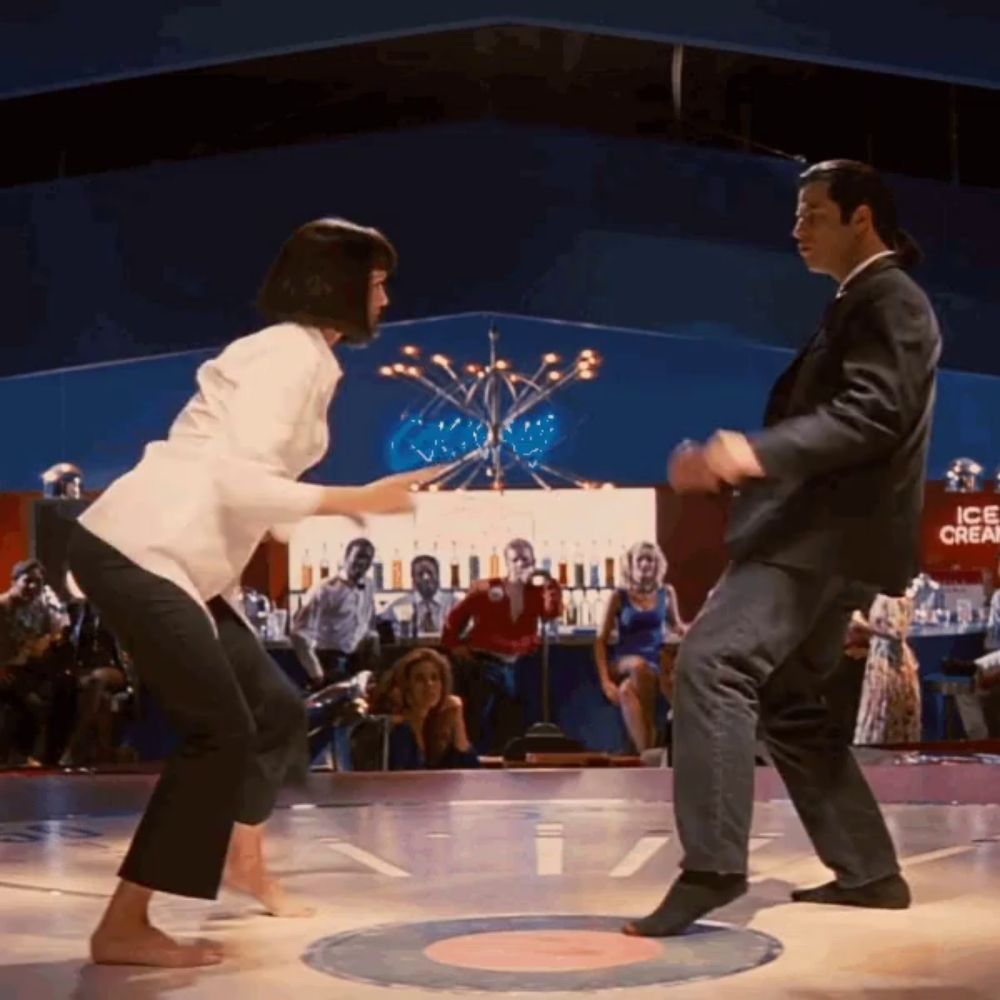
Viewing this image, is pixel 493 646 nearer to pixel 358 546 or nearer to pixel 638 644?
pixel 638 644

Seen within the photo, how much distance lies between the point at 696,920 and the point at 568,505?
1227cm

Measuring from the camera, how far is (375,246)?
3.00 m

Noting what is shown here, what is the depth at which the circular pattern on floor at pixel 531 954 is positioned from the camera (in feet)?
8.03

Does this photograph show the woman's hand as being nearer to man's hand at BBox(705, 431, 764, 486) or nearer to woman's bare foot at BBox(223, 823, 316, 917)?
man's hand at BBox(705, 431, 764, 486)

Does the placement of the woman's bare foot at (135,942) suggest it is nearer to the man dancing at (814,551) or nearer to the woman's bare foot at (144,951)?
the woman's bare foot at (144,951)

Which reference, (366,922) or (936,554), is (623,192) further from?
(366,922)

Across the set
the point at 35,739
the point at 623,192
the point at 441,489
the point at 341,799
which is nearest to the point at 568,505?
the point at 441,489

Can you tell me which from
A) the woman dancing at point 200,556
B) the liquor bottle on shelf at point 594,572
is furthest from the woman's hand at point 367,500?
the liquor bottle on shelf at point 594,572

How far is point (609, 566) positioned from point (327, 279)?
12.1 meters

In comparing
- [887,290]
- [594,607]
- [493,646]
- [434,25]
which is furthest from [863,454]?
[594,607]

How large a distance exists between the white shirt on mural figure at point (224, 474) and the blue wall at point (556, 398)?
40.1 ft

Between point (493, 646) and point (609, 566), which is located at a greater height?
point (609, 566)

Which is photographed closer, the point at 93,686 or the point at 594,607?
the point at 93,686

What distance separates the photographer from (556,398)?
Answer: 15.6 metres
